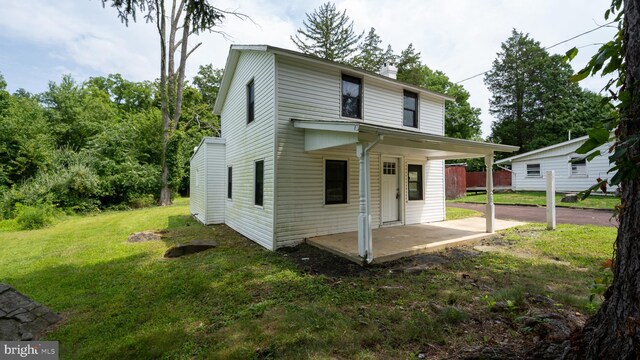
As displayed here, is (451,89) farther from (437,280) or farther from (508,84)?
(437,280)

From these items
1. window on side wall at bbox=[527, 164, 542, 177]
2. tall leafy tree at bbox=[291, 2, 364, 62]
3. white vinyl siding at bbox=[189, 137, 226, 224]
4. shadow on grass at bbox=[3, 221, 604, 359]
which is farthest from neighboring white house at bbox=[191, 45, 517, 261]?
tall leafy tree at bbox=[291, 2, 364, 62]

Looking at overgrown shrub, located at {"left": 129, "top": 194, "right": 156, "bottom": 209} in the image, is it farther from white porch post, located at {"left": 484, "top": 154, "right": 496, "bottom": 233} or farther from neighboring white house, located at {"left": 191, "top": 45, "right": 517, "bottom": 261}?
white porch post, located at {"left": 484, "top": 154, "right": 496, "bottom": 233}

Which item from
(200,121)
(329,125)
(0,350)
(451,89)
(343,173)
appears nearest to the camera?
(0,350)

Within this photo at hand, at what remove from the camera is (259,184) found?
798 cm

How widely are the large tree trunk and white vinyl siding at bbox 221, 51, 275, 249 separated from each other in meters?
5.95

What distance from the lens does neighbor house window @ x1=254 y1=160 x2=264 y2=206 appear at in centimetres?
778

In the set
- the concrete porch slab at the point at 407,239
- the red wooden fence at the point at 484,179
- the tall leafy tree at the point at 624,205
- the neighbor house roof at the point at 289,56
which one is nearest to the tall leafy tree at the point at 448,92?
the red wooden fence at the point at 484,179

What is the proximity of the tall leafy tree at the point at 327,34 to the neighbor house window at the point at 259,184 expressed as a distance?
19.6m

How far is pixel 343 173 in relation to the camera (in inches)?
312

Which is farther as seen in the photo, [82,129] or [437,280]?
[82,129]

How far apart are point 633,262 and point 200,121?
27.8 m

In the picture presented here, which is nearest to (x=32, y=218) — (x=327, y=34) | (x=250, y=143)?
(x=250, y=143)

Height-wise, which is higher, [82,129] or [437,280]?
[82,129]

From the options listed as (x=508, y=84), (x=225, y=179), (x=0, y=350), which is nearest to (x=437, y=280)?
(x=0, y=350)
